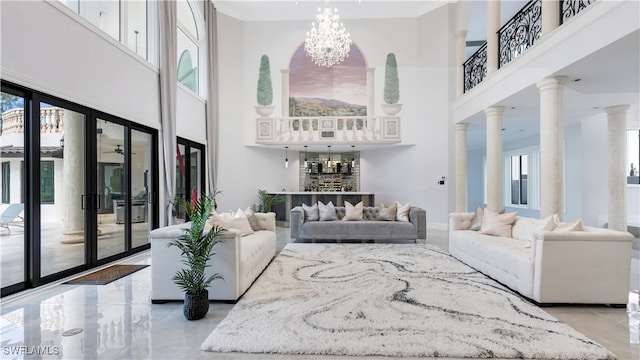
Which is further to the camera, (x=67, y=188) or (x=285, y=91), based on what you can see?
(x=285, y=91)

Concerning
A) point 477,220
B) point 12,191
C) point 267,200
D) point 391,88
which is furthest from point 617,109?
point 12,191

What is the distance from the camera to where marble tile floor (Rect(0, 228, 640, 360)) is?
2.50m

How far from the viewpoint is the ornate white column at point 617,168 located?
6980 millimetres

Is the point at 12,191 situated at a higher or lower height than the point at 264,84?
lower

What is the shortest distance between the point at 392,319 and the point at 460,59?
→ 26.9 feet

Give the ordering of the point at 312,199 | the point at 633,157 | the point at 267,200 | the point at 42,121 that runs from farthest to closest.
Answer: the point at 312,199 < the point at 267,200 < the point at 633,157 < the point at 42,121

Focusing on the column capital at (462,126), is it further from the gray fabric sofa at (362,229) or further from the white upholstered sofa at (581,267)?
the white upholstered sofa at (581,267)

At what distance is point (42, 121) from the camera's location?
14.1 ft

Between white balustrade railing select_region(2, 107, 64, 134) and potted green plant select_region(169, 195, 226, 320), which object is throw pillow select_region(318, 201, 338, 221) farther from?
white balustrade railing select_region(2, 107, 64, 134)

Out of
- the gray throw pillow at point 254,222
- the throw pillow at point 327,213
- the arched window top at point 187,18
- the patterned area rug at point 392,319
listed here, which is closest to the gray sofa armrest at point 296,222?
the throw pillow at point 327,213

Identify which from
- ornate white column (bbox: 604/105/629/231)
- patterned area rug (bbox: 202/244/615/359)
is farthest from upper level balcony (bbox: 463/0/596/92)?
patterned area rug (bbox: 202/244/615/359)

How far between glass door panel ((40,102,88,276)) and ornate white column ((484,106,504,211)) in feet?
24.8

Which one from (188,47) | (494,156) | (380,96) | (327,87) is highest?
(188,47)

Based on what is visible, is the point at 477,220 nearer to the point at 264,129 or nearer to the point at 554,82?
the point at 554,82
